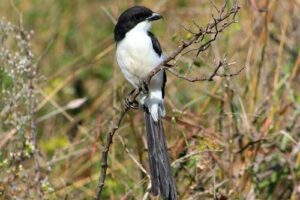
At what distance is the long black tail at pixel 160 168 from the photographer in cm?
410

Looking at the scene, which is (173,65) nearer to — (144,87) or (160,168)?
(144,87)

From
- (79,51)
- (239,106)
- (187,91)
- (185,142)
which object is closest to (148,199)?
(185,142)

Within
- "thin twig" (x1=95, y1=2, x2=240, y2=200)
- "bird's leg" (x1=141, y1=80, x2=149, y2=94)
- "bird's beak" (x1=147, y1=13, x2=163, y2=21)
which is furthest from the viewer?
"bird's beak" (x1=147, y1=13, x2=163, y2=21)

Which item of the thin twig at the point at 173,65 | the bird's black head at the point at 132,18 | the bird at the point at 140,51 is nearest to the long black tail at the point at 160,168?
the bird at the point at 140,51

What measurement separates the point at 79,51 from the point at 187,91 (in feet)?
4.56

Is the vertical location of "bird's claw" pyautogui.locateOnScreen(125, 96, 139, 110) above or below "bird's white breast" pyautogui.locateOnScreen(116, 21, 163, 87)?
below

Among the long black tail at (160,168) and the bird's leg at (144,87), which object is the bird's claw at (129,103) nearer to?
the bird's leg at (144,87)

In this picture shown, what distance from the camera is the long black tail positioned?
410 cm

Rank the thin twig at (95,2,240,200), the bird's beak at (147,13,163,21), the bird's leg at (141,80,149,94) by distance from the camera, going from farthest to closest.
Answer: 1. the bird's beak at (147,13,163,21)
2. the bird's leg at (141,80,149,94)
3. the thin twig at (95,2,240,200)

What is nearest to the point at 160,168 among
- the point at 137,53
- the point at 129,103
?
the point at 129,103

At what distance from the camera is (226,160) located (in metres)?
4.86

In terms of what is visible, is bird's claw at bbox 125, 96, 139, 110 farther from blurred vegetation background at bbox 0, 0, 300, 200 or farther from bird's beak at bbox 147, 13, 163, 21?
bird's beak at bbox 147, 13, 163, 21

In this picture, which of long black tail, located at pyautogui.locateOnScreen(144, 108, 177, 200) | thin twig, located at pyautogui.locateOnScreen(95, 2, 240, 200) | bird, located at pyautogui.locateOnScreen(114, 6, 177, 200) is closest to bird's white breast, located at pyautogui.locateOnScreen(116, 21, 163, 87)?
bird, located at pyautogui.locateOnScreen(114, 6, 177, 200)

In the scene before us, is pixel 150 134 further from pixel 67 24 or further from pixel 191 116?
pixel 67 24
